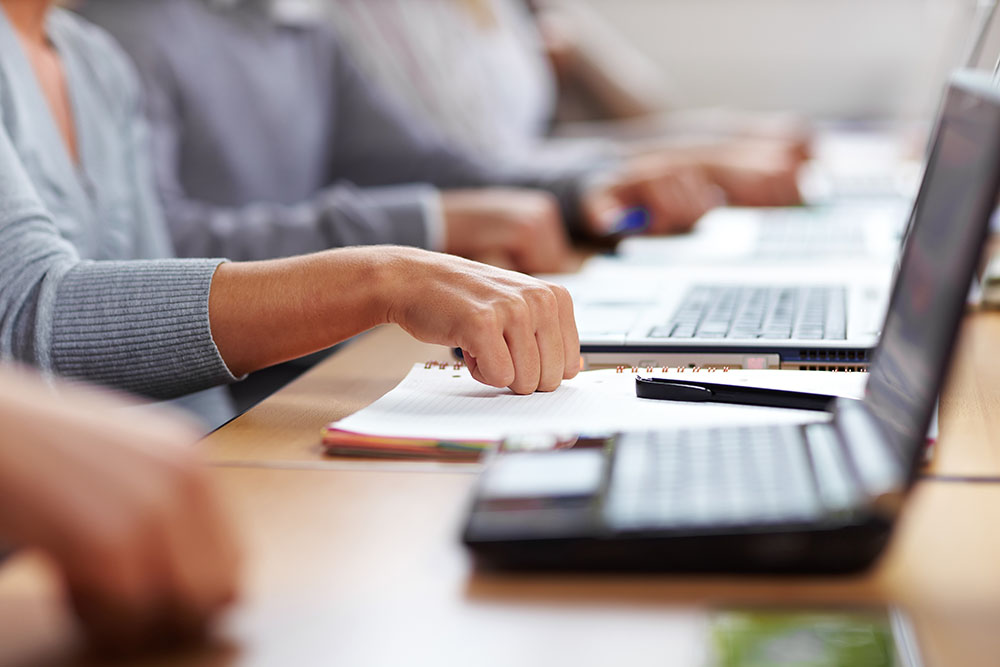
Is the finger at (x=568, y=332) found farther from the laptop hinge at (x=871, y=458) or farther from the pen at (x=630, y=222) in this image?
the pen at (x=630, y=222)

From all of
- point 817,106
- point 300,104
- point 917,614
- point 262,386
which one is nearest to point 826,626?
point 917,614

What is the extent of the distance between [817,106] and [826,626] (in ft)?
9.81

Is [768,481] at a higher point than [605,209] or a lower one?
higher

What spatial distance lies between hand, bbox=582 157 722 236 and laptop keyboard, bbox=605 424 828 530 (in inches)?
37.1

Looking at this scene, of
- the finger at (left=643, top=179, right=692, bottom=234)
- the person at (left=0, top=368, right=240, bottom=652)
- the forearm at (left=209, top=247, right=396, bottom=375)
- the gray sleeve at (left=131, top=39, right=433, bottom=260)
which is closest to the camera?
the person at (left=0, top=368, right=240, bottom=652)

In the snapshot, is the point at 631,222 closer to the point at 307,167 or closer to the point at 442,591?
the point at 307,167

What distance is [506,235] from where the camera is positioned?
3.81 feet

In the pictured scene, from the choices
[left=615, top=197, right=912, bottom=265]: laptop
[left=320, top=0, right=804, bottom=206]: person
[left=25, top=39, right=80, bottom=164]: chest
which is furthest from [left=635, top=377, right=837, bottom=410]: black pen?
[left=320, top=0, right=804, bottom=206]: person

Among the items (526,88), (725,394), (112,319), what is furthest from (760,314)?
(526,88)

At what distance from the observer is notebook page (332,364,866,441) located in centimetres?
58

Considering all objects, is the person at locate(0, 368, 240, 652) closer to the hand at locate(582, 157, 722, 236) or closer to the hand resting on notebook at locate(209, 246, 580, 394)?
the hand resting on notebook at locate(209, 246, 580, 394)

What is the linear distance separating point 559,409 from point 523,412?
22 mm

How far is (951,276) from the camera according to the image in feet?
1.37

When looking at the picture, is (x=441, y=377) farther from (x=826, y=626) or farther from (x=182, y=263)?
(x=826, y=626)
